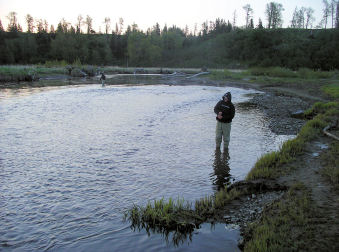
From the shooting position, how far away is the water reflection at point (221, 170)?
897 centimetres

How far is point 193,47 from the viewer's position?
16238cm

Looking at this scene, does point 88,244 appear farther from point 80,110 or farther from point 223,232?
point 80,110

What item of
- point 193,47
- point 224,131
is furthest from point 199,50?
point 224,131

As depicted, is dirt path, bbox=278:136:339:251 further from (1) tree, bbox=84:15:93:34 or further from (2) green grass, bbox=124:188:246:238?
(1) tree, bbox=84:15:93:34

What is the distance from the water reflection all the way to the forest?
3612 inches

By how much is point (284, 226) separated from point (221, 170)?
459 centimetres

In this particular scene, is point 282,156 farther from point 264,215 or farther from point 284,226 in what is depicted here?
point 284,226

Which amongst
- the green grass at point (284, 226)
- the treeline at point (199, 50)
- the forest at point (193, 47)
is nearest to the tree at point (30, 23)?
the forest at point (193, 47)

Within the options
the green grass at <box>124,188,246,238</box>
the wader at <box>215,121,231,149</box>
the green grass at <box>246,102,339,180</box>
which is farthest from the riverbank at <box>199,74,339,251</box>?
the wader at <box>215,121,231,149</box>

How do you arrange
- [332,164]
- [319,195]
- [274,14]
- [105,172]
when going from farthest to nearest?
[274,14]
[105,172]
[332,164]
[319,195]

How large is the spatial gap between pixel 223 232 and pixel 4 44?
128163mm

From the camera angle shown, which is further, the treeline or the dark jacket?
the treeline

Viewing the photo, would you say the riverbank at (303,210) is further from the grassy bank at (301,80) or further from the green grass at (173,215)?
the grassy bank at (301,80)

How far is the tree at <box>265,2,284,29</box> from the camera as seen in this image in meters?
149
